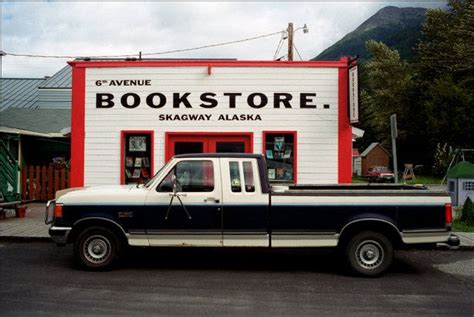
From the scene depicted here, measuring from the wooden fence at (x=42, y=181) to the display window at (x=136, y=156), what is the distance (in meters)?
5.28

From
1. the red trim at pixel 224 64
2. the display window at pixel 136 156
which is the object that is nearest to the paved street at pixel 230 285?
the display window at pixel 136 156

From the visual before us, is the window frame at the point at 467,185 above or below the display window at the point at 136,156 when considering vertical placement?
below

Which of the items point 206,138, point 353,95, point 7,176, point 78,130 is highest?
point 353,95

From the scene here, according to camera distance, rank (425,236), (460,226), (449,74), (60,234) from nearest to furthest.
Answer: (425,236) < (60,234) < (460,226) < (449,74)

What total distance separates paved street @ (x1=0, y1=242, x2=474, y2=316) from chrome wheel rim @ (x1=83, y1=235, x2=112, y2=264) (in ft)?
0.79

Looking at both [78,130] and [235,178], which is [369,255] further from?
[78,130]

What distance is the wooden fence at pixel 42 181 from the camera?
58.6 feet

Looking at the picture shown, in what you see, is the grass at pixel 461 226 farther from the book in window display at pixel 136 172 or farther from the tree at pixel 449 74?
the tree at pixel 449 74

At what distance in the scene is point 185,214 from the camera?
8.14 metres

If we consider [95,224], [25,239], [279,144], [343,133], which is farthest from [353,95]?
[25,239]

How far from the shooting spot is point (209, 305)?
21.4 feet

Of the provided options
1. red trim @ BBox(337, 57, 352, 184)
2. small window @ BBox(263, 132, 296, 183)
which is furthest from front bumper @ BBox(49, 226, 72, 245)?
red trim @ BBox(337, 57, 352, 184)

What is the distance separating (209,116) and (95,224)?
219 inches

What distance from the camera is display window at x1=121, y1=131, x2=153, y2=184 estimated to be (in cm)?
1340
